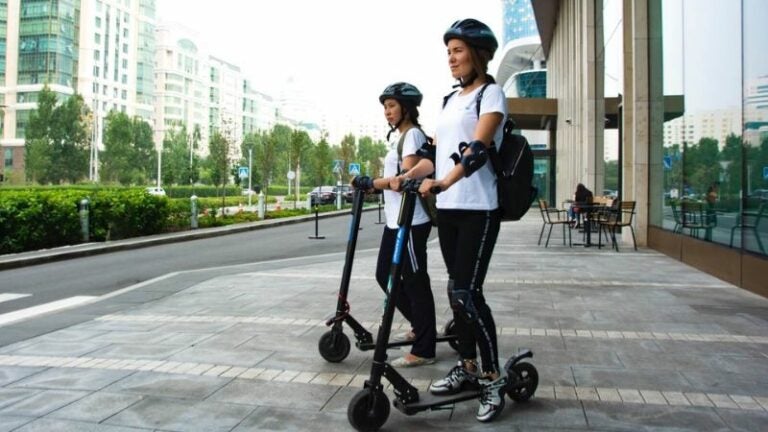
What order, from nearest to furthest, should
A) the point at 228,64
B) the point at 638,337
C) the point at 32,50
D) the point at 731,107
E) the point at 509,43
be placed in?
the point at 638,337 < the point at 731,107 < the point at 509,43 < the point at 32,50 < the point at 228,64

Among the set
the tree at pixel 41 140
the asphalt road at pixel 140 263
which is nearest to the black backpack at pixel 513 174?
the asphalt road at pixel 140 263

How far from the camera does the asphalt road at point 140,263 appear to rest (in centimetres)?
844

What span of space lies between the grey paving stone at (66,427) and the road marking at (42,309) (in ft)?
10.8

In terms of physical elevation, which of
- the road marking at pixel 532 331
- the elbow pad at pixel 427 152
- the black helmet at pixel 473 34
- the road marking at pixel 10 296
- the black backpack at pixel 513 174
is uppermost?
the black helmet at pixel 473 34

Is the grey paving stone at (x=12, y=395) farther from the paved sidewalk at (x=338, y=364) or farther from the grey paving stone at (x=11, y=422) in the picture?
the grey paving stone at (x=11, y=422)

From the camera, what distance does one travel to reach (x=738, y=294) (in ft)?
23.4

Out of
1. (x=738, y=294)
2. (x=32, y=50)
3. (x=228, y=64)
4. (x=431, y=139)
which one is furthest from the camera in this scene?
(x=228, y=64)

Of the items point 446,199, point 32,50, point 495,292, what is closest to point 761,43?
point 495,292

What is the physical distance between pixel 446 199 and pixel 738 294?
5384 millimetres

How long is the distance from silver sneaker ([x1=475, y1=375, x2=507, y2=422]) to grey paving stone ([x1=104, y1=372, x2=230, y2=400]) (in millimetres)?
1565

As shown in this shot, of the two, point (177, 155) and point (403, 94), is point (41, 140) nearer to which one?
point (177, 155)

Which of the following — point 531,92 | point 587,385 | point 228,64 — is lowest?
point 587,385

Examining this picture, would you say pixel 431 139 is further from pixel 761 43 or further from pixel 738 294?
pixel 761 43

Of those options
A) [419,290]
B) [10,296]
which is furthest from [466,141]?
[10,296]
